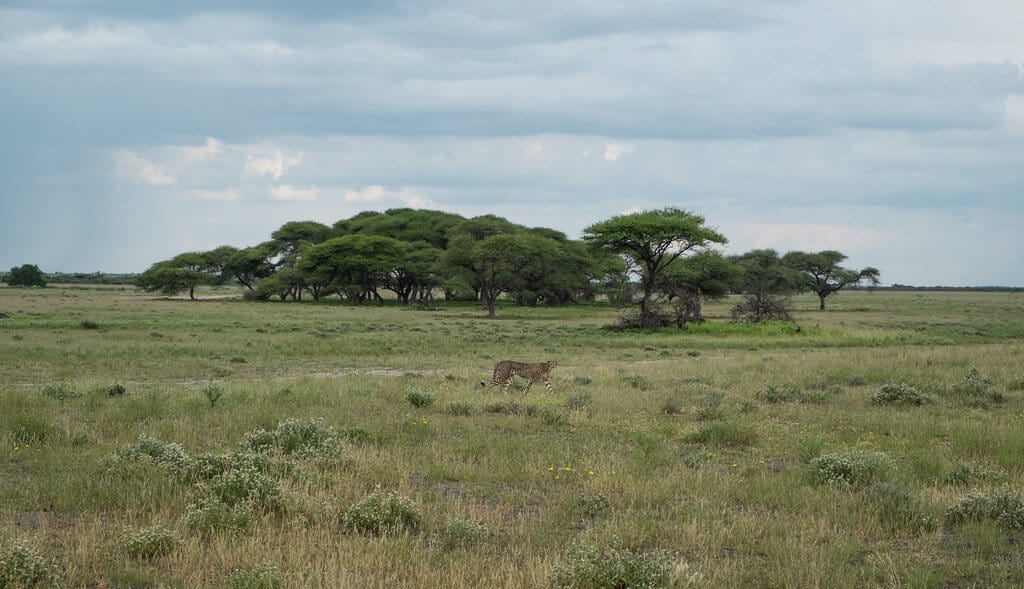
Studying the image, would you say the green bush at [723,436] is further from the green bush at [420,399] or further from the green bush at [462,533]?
the green bush at [462,533]

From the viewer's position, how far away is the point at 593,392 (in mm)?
17688

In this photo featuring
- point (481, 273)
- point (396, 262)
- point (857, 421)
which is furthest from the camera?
point (396, 262)

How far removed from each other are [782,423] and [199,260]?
97374 mm

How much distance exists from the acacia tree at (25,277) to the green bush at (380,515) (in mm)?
137701

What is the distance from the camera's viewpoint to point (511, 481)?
9.27 metres

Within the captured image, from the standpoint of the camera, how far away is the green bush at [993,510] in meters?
7.45

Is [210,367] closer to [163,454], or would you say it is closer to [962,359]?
[163,454]

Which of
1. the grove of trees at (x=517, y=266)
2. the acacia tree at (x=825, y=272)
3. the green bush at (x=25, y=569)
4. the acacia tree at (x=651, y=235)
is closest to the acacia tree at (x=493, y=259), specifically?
the grove of trees at (x=517, y=266)

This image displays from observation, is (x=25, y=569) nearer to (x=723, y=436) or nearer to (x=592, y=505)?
Answer: (x=592, y=505)

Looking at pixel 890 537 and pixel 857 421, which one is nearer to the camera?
pixel 890 537

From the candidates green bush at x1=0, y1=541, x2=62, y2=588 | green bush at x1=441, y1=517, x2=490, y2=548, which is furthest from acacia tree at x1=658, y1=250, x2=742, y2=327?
green bush at x1=0, y1=541, x2=62, y2=588

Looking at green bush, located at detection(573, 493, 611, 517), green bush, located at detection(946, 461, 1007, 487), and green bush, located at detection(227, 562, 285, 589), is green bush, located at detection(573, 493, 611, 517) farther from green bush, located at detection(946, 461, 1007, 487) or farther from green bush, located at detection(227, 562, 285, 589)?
green bush, located at detection(946, 461, 1007, 487)

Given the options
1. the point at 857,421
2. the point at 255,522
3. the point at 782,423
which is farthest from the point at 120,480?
the point at 857,421

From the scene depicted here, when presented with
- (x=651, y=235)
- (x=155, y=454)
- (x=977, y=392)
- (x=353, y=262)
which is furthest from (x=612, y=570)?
(x=353, y=262)
